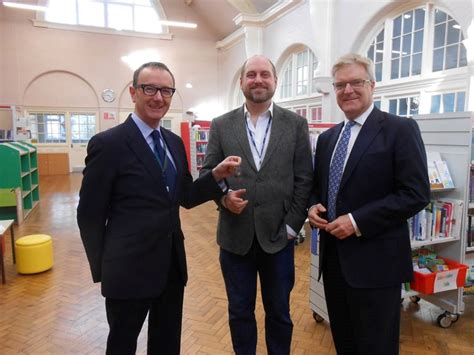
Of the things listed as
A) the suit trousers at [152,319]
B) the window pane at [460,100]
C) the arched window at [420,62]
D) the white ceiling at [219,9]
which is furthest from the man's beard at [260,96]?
the white ceiling at [219,9]

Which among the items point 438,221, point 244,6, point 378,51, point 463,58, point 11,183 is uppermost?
point 244,6

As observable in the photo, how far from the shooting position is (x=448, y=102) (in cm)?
589

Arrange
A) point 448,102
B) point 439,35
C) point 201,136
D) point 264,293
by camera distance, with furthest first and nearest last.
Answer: point 201,136, point 439,35, point 448,102, point 264,293

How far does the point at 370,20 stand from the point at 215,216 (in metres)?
4.99

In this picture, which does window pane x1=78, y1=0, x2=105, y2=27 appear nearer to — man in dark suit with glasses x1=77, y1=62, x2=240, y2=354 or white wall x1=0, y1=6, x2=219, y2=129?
white wall x1=0, y1=6, x2=219, y2=129

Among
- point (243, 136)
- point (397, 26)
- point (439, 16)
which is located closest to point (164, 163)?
point (243, 136)

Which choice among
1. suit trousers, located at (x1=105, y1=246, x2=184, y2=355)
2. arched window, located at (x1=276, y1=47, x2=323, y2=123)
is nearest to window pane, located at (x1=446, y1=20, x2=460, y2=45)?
arched window, located at (x1=276, y1=47, x2=323, y2=123)

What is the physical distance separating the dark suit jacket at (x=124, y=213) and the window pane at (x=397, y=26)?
6.88 metres

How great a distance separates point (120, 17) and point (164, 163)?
14463 mm

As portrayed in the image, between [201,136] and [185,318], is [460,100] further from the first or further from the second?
[201,136]

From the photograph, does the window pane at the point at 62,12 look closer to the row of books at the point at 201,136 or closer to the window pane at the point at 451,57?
the row of books at the point at 201,136

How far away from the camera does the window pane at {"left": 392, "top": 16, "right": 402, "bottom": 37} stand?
677 centimetres

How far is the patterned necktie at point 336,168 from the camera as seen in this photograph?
64.6 inches

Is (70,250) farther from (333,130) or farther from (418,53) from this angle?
(418,53)
